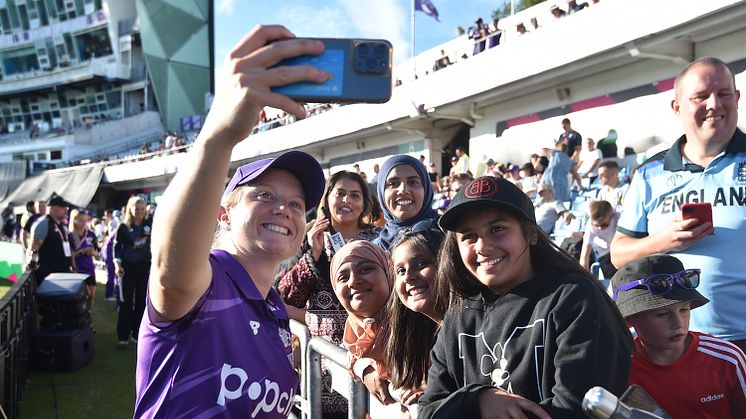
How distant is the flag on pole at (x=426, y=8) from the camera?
18.6 metres

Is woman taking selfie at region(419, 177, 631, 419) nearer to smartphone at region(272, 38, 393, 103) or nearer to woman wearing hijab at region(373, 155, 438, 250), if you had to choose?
smartphone at region(272, 38, 393, 103)

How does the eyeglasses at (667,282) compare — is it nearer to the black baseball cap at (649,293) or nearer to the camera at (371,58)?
the black baseball cap at (649,293)

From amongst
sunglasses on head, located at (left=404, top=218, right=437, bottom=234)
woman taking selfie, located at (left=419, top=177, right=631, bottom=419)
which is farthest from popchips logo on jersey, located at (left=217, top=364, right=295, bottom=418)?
sunglasses on head, located at (left=404, top=218, right=437, bottom=234)

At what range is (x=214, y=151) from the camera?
3.54 ft

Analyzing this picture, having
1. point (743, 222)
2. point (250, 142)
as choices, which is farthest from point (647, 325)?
point (250, 142)

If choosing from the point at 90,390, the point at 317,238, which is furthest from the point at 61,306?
the point at 317,238

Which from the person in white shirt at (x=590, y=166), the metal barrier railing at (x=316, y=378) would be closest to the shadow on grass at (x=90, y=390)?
the metal barrier railing at (x=316, y=378)

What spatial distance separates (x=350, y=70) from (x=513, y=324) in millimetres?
890

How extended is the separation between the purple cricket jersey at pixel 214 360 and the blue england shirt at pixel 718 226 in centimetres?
177

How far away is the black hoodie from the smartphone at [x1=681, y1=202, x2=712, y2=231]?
0.87m

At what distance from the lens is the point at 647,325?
2098 millimetres

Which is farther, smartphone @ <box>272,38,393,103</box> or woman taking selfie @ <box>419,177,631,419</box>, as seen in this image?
woman taking selfie @ <box>419,177,631,419</box>

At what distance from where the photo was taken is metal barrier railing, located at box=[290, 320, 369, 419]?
2346 millimetres

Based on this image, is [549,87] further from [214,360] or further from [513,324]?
[214,360]
